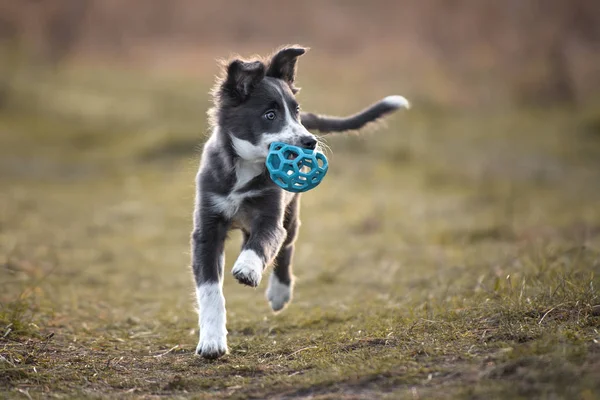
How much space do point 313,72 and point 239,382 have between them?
64.7 ft

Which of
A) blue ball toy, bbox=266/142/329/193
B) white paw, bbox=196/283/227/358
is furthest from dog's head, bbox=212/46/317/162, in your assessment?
white paw, bbox=196/283/227/358

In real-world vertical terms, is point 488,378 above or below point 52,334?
above

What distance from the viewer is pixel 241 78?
5500mm

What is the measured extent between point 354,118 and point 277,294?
1640 mm

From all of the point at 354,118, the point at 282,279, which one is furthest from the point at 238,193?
the point at 354,118

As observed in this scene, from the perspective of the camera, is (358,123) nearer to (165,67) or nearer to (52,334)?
(52,334)

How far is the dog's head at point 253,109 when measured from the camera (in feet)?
17.6

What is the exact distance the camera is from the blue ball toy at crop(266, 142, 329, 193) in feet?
16.3

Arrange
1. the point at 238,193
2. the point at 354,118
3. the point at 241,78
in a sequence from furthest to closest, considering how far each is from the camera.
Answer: the point at 354,118
the point at 241,78
the point at 238,193

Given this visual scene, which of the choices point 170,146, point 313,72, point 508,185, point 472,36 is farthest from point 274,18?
point 508,185

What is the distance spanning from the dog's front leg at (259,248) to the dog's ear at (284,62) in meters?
1.06

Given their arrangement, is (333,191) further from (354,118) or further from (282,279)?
(282,279)

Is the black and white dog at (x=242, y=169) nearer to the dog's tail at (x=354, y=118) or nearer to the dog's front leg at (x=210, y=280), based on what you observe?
the dog's front leg at (x=210, y=280)

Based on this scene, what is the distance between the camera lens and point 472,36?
2297 centimetres
